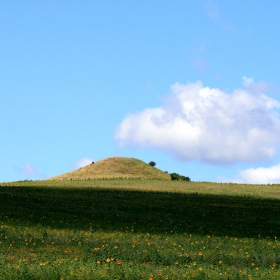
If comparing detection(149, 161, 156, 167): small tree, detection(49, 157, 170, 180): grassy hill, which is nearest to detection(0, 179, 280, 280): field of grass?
detection(49, 157, 170, 180): grassy hill

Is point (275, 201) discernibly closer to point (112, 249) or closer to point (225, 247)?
point (225, 247)

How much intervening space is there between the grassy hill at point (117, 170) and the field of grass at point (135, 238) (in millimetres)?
51354

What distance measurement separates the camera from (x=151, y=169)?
120562 mm

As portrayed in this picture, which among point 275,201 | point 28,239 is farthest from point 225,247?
point 275,201

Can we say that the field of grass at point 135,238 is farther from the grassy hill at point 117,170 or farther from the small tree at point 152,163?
the small tree at point 152,163

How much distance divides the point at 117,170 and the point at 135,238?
85065 millimetres

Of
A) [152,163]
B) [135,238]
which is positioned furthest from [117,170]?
[135,238]

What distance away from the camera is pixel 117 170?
116 m

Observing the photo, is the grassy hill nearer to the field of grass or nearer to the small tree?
the small tree

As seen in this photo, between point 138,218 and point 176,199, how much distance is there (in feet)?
56.9

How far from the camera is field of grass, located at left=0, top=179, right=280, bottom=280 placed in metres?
21.3

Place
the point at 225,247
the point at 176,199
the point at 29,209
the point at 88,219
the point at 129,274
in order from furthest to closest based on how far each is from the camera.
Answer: the point at 176,199
the point at 29,209
the point at 88,219
the point at 225,247
the point at 129,274

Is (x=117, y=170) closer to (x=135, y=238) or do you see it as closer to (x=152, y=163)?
(x=152, y=163)

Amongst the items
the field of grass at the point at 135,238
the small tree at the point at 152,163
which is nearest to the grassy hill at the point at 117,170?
the small tree at the point at 152,163
